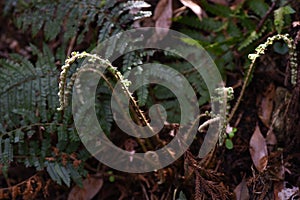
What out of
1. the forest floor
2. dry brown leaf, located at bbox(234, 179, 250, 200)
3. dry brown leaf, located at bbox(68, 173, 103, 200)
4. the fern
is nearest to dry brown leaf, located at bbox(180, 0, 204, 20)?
the fern

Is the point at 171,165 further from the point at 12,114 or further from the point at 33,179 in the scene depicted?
the point at 12,114

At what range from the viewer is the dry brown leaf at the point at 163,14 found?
260 cm

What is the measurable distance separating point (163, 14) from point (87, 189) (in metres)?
1.17

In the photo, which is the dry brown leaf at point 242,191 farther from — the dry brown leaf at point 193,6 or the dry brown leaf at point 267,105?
the dry brown leaf at point 193,6

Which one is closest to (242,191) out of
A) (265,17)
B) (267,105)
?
(267,105)

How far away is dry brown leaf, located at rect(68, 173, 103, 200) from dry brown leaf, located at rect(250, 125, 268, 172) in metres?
0.88

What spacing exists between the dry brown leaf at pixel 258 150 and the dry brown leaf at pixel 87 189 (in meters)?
0.88

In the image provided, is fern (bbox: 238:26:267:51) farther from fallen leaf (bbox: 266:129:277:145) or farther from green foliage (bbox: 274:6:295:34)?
fallen leaf (bbox: 266:129:277:145)

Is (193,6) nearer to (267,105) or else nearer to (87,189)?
(267,105)

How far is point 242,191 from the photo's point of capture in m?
2.09

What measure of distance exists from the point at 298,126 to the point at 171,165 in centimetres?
72

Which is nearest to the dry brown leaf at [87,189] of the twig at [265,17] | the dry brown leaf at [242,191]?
the dry brown leaf at [242,191]

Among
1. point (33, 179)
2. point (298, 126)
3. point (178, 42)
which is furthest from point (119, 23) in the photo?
point (298, 126)

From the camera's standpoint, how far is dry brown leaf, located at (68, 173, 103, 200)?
2373mm
